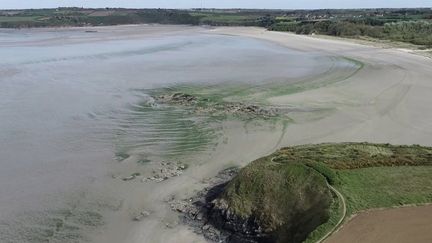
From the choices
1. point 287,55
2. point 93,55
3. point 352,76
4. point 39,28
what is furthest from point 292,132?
point 39,28

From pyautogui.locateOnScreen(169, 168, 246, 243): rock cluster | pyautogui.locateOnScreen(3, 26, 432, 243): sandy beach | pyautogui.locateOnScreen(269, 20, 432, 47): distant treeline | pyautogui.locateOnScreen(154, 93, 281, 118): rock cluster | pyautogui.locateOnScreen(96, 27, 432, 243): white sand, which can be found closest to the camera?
pyautogui.locateOnScreen(169, 168, 246, 243): rock cluster

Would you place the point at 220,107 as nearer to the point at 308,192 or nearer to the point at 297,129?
the point at 297,129

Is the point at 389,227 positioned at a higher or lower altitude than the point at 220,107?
higher

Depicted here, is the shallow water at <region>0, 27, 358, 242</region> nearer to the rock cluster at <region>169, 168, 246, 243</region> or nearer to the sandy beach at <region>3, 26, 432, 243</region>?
the sandy beach at <region>3, 26, 432, 243</region>

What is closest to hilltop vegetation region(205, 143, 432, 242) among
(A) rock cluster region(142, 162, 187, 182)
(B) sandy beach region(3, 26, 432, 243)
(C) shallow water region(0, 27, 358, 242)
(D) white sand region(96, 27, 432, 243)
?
(B) sandy beach region(3, 26, 432, 243)

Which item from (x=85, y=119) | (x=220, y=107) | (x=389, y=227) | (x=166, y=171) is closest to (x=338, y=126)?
(x=220, y=107)

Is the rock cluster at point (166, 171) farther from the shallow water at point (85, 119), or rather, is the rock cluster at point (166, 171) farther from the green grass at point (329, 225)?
the green grass at point (329, 225)
